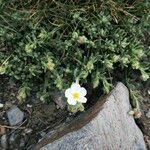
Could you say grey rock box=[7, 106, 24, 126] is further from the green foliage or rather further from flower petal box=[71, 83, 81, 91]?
flower petal box=[71, 83, 81, 91]

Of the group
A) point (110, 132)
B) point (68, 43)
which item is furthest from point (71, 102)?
point (68, 43)

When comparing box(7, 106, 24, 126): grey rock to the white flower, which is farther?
box(7, 106, 24, 126): grey rock

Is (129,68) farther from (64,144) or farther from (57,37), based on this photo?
(64,144)

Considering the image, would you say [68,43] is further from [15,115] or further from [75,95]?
[15,115]

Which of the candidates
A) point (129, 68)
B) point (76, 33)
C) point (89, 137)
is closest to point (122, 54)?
point (129, 68)

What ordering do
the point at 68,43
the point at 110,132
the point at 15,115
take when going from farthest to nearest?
the point at 15,115, the point at 68,43, the point at 110,132

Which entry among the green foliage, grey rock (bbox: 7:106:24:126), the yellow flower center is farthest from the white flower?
grey rock (bbox: 7:106:24:126)

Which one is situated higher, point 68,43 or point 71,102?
point 68,43
